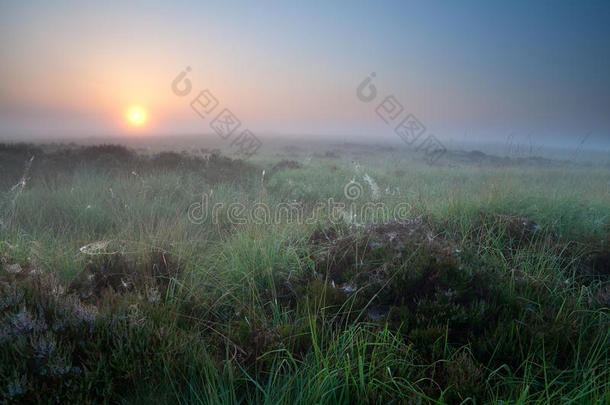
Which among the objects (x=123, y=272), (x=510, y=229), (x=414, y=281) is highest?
(x=510, y=229)

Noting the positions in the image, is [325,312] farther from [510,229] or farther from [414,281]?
[510,229]

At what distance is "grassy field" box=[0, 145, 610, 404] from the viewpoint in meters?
1.80

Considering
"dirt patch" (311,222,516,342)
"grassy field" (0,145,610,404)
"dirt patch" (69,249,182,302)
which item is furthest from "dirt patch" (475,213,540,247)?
"dirt patch" (69,249,182,302)

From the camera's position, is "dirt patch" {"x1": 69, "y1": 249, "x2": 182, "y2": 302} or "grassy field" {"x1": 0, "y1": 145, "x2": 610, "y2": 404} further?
"dirt patch" {"x1": 69, "y1": 249, "x2": 182, "y2": 302}

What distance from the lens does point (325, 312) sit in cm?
264

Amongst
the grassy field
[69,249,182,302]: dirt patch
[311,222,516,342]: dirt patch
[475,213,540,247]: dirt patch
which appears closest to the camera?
the grassy field

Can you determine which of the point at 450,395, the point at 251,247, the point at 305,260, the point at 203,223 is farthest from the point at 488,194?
the point at 203,223

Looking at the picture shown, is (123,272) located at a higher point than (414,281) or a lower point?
lower

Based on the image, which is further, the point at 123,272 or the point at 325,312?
the point at 123,272

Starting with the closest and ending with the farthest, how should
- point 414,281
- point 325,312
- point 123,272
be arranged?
point 325,312 < point 414,281 < point 123,272

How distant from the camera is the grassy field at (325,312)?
1.80 meters

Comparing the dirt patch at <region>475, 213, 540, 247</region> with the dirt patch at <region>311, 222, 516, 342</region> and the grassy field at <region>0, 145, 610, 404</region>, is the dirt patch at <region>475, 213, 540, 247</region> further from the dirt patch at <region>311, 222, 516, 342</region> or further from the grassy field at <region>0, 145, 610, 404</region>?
the dirt patch at <region>311, 222, 516, 342</region>

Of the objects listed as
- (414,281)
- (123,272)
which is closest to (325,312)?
(414,281)

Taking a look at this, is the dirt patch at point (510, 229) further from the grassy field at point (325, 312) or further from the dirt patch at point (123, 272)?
the dirt patch at point (123, 272)
